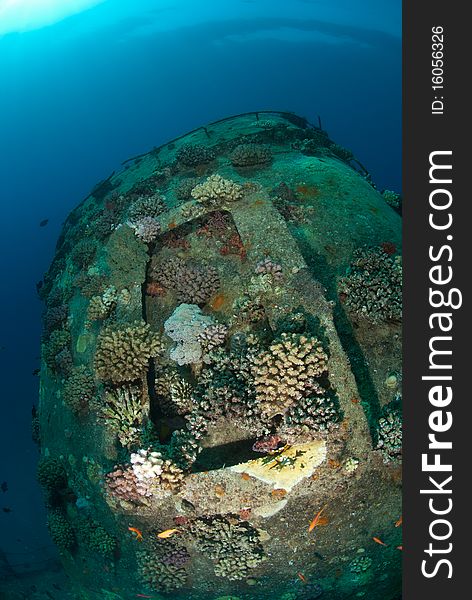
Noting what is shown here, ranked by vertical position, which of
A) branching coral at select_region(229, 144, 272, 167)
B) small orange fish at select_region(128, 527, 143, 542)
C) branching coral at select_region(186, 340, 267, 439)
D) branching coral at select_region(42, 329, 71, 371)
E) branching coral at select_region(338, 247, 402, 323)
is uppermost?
branching coral at select_region(229, 144, 272, 167)

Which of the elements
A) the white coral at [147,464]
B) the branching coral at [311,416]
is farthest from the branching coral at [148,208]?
the branching coral at [311,416]

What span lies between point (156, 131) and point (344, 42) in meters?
43.6

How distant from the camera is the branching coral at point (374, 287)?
31.3ft

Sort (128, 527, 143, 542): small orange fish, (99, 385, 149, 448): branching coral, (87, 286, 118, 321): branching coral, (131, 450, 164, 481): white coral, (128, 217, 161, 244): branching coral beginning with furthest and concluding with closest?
(128, 217, 161, 244): branching coral, (87, 286, 118, 321): branching coral, (99, 385, 149, 448): branching coral, (128, 527, 143, 542): small orange fish, (131, 450, 164, 481): white coral

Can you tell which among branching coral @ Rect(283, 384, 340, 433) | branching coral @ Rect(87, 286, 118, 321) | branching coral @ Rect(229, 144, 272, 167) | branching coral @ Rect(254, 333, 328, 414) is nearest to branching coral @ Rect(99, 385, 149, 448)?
branching coral @ Rect(87, 286, 118, 321)

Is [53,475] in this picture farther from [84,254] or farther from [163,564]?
[84,254]

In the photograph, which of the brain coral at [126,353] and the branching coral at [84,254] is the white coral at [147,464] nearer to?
the brain coral at [126,353]

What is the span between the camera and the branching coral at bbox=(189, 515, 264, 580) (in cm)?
845

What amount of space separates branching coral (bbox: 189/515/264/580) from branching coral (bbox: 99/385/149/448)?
2458 mm

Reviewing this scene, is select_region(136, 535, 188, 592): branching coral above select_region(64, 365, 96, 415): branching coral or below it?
below

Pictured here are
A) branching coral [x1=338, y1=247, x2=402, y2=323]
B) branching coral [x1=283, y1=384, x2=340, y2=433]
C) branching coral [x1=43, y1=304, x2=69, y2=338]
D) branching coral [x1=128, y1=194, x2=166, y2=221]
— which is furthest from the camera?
branching coral [x1=128, y1=194, x2=166, y2=221]

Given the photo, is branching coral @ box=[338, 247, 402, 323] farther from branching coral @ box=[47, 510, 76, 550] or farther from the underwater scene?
branching coral @ box=[47, 510, 76, 550]


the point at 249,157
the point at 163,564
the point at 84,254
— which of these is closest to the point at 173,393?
the point at 163,564

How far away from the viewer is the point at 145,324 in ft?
34.7
